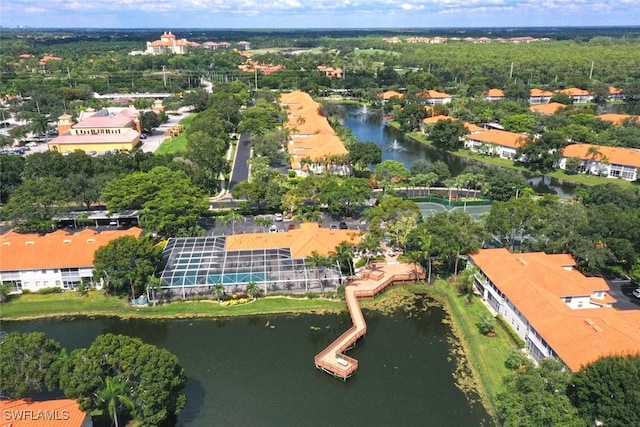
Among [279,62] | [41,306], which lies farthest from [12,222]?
[279,62]

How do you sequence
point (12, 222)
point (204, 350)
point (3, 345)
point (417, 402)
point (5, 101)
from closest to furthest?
point (3, 345)
point (417, 402)
point (204, 350)
point (12, 222)
point (5, 101)

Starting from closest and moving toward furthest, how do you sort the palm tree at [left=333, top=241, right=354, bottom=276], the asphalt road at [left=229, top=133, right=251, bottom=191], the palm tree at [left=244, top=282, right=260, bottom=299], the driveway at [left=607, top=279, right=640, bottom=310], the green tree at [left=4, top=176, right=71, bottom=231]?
1. the driveway at [left=607, top=279, right=640, bottom=310]
2. the palm tree at [left=244, top=282, right=260, bottom=299]
3. the palm tree at [left=333, top=241, right=354, bottom=276]
4. the green tree at [left=4, top=176, right=71, bottom=231]
5. the asphalt road at [left=229, top=133, right=251, bottom=191]

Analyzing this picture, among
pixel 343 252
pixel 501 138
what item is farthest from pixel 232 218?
pixel 501 138

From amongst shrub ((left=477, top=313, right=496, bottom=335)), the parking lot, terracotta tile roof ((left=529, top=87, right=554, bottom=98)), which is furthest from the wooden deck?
terracotta tile roof ((left=529, top=87, right=554, bottom=98))

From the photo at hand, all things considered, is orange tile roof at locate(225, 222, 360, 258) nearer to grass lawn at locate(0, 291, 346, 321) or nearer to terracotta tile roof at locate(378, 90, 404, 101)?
grass lawn at locate(0, 291, 346, 321)

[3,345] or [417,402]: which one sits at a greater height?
[3,345]

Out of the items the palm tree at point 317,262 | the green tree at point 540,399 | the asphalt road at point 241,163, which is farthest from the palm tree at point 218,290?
the asphalt road at point 241,163

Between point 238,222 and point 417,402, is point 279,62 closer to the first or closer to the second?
point 238,222
